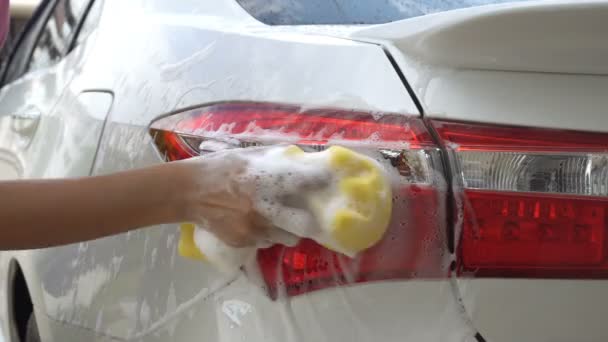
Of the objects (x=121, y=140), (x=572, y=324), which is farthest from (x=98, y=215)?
(x=572, y=324)

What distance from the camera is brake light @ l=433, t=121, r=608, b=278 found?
1.16m

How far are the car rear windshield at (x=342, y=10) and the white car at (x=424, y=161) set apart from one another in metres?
0.08

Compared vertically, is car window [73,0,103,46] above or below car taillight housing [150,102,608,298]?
below

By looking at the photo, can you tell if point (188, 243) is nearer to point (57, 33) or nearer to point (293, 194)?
point (293, 194)

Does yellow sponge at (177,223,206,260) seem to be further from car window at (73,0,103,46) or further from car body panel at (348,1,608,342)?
car window at (73,0,103,46)

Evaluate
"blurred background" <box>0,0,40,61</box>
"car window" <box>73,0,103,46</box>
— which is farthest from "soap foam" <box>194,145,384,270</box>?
"blurred background" <box>0,0,40,61</box>

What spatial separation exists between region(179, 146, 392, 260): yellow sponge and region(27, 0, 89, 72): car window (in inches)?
73.6

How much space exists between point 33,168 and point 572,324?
6.44 ft

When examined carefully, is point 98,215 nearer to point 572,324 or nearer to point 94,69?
point 572,324

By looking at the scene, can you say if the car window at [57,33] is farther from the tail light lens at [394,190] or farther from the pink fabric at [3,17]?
the tail light lens at [394,190]

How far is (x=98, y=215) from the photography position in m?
1.35

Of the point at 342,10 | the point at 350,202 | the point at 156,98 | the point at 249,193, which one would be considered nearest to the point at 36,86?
the point at 156,98

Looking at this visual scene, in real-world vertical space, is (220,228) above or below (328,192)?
below

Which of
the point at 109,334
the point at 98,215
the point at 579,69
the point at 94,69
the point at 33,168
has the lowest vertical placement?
the point at 33,168
